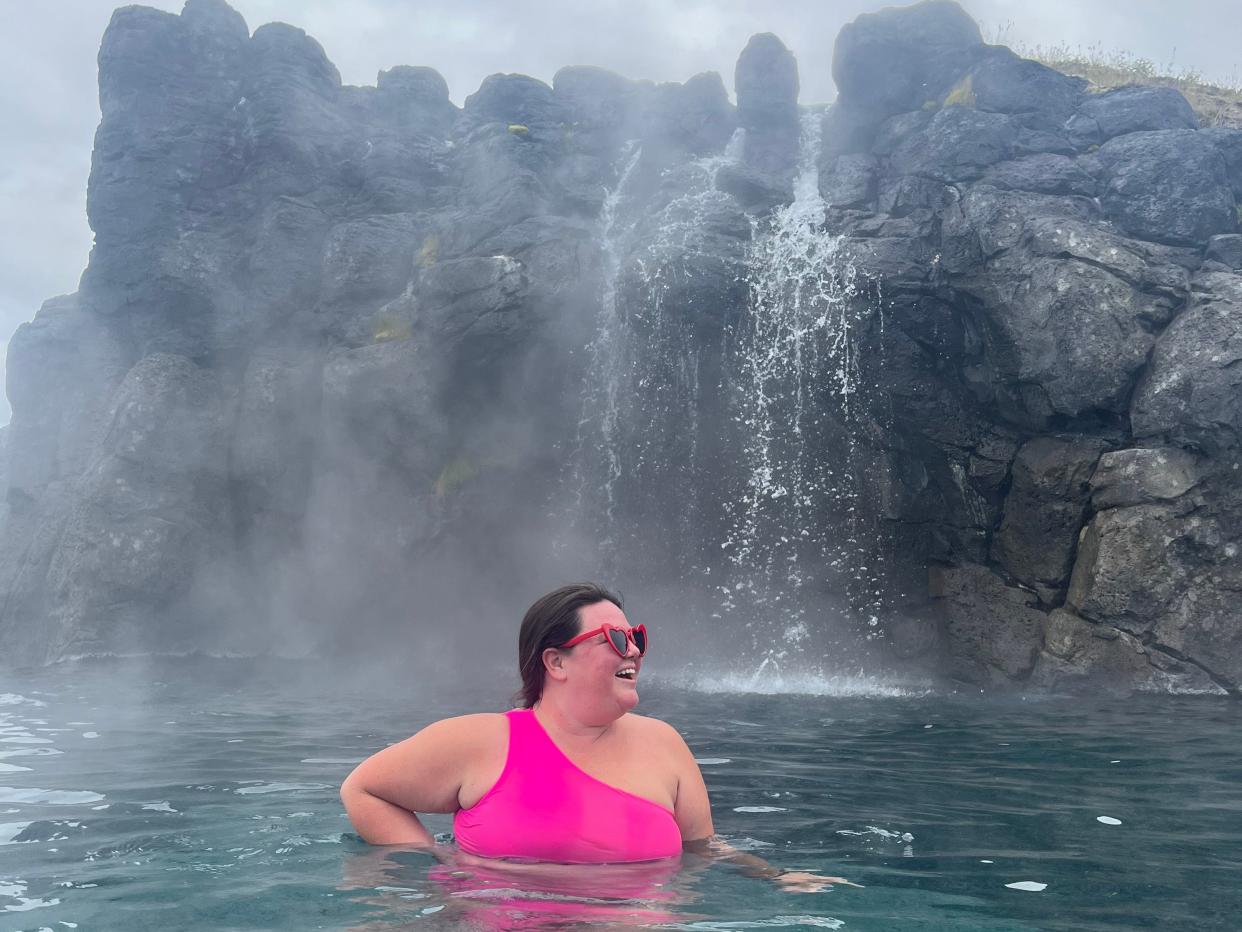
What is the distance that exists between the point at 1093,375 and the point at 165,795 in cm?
1302

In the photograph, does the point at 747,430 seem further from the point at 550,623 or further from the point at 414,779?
the point at 414,779

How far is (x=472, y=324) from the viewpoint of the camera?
59.8 ft

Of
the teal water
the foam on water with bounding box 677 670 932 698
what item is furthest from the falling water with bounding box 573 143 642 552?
the teal water

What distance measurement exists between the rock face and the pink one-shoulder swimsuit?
12.1 meters

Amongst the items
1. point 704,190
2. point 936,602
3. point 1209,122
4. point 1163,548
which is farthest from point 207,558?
point 1209,122

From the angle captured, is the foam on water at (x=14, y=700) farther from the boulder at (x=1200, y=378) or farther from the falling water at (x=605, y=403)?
the boulder at (x=1200, y=378)

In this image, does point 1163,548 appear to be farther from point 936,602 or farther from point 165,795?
point 165,795

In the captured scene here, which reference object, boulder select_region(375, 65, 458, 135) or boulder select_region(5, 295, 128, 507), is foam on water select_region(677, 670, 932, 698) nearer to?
boulder select_region(5, 295, 128, 507)

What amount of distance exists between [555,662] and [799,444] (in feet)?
47.7

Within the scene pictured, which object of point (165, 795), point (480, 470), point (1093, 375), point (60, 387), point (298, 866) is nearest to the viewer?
point (298, 866)

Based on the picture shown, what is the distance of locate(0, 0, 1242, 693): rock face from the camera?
14562mm

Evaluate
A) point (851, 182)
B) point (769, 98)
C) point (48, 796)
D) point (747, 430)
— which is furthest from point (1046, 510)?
point (48, 796)

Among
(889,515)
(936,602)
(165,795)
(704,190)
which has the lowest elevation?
(165,795)

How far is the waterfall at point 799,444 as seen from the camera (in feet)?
55.0
